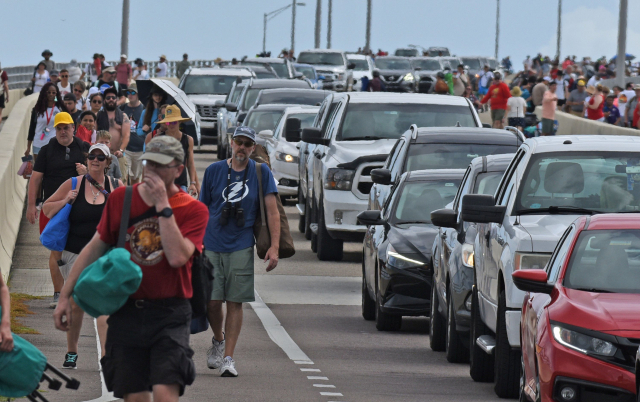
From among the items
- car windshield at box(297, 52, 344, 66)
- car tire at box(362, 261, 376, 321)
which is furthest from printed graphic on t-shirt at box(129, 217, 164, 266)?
car windshield at box(297, 52, 344, 66)

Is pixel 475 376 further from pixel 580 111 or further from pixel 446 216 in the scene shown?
pixel 580 111

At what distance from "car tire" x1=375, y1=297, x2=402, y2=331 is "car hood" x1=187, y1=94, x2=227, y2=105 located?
26074 millimetres

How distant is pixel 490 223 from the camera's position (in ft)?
36.3

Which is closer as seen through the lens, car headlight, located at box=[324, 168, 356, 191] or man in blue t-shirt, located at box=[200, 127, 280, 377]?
man in blue t-shirt, located at box=[200, 127, 280, 377]

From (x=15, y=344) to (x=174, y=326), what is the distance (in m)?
0.75

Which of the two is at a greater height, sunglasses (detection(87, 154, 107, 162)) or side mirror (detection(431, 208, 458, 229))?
sunglasses (detection(87, 154, 107, 162))

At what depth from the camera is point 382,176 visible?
53.3 ft

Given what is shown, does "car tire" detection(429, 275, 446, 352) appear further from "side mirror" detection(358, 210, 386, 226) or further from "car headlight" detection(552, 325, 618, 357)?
"car headlight" detection(552, 325, 618, 357)

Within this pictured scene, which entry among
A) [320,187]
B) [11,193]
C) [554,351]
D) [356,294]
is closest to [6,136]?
[11,193]

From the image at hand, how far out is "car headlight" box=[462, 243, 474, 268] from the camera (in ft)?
38.8

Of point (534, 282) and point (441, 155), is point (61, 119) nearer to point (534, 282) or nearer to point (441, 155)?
point (441, 155)

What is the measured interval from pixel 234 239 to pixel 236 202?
0.90 ft

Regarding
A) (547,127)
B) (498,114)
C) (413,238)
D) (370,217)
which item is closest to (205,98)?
(498,114)

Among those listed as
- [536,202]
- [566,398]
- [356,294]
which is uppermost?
[536,202]
